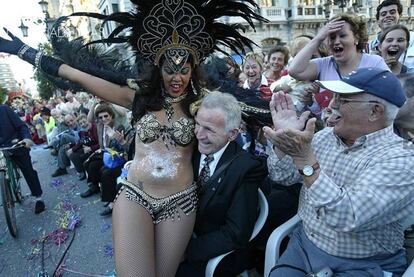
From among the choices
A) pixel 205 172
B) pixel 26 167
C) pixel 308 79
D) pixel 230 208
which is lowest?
pixel 26 167

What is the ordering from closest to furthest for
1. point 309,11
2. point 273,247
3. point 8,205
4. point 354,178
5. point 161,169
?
point 354,178 → point 273,247 → point 161,169 → point 8,205 → point 309,11

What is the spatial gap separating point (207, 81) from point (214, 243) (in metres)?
1.32

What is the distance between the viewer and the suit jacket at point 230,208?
6.45 ft

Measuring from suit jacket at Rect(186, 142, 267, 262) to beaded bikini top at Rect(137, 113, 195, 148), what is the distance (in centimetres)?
34

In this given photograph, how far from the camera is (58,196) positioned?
581cm

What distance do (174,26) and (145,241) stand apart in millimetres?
1541

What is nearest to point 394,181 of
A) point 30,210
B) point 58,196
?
point 30,210

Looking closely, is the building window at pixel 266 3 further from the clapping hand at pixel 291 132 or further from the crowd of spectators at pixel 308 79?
the clapping hand at pixel 291 132

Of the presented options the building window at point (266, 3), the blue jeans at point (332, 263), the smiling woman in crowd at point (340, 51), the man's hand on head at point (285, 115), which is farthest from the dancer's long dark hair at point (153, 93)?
the building window at point (266, 3)

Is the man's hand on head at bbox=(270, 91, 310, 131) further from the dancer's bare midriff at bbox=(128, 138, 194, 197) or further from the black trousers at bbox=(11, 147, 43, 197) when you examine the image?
the black trousers at bbox=(11, 147, 43, 197)

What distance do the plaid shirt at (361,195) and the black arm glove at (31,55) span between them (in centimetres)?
206

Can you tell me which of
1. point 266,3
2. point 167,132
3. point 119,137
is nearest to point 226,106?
point 167,132

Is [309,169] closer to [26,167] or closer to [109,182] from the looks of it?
[109,182]

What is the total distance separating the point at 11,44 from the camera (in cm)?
241
